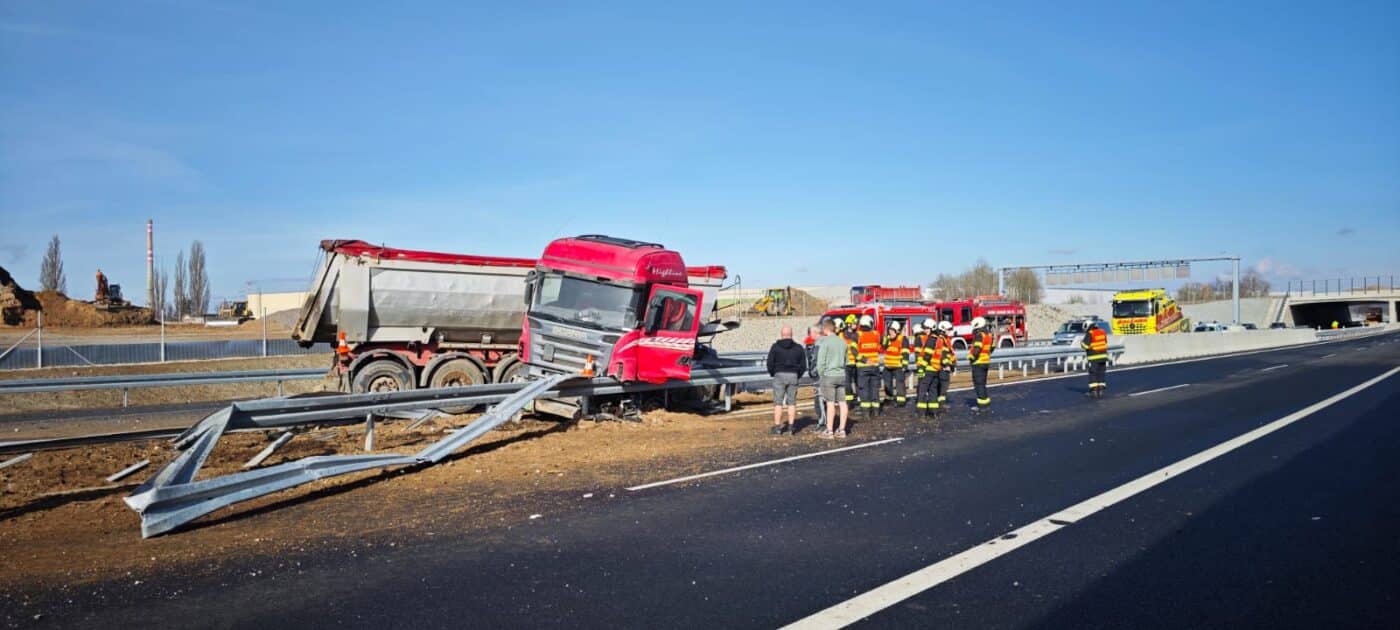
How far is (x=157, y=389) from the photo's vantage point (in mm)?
22688

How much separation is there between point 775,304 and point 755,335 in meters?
18.1

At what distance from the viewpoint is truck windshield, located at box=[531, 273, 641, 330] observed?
14.3 metres

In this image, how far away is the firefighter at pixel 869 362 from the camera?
1577cm

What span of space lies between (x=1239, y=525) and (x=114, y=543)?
843cm

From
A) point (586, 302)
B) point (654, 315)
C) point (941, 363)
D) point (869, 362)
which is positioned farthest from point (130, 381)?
point (941, 363)

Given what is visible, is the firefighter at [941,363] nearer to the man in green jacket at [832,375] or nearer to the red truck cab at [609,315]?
the man in green jacket at [832,375]

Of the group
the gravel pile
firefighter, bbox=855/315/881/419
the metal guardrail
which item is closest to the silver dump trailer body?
the metal guardrail

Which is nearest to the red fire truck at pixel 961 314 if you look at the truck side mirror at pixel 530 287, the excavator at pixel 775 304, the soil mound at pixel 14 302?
the truck side mirror at pixel 530 287

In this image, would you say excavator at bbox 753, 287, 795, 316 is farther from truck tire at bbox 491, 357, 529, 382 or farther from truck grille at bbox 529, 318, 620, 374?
truck grille at bbox 529, 318, 620, 374

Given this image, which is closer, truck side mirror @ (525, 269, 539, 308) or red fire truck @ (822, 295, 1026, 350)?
truck side mirror @ (525, 269, 539, 308)

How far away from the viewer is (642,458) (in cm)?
1120

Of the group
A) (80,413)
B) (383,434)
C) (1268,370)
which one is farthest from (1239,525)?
(1268,370)

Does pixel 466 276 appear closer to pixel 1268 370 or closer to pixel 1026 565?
pixel 1026 565

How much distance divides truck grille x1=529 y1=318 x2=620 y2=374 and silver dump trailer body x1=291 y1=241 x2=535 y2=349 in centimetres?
346
